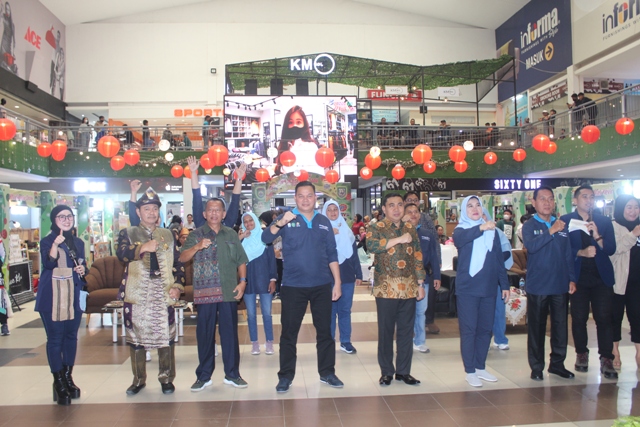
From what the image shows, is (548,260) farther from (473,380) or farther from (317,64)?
(317,64)

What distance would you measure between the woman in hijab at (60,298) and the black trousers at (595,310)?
14.4 ft

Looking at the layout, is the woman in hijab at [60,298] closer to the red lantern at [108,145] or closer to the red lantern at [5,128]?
the red lantern at [5,128]

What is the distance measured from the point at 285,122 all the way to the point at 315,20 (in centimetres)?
1206

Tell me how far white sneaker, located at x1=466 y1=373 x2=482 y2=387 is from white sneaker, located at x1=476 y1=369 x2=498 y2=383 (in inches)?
4.2

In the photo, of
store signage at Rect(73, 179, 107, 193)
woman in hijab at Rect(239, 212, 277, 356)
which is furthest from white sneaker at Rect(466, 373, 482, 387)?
store signage at Rect(73, 179, 107, 193)

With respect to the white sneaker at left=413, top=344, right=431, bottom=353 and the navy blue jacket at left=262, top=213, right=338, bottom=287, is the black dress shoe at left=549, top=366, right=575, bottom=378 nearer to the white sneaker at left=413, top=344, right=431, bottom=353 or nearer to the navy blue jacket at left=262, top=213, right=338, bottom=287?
the white sneaker at left=413, top=344, right=431, bottom=353

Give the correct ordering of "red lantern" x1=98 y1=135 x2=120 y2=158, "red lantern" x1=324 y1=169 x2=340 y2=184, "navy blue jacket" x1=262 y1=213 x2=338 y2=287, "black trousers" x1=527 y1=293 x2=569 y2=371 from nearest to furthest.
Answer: "navy blue jacket" x1=262 y1=213 x2=338 y2=287 < "black trousers" x1=527 y1=293 x2=569 y2=371 < "red lantern" x1=98 y1=135 x2=120 y2=158 < "red lantern" x1=324 y1=169 x2=340 y2=184

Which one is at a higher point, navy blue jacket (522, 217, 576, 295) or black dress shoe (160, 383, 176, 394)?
navy blue jacket (522, 217, 576, 295)

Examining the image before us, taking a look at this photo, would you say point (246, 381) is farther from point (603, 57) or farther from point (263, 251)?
point (603, 57)

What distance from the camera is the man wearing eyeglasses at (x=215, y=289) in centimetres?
450

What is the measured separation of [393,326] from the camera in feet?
15.1

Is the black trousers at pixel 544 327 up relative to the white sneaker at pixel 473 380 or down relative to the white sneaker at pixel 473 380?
up

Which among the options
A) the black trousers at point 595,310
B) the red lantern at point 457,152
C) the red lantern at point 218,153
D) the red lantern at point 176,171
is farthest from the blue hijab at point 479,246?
the red lantern at point 176,171

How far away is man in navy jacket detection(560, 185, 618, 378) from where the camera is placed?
4.81 meters
